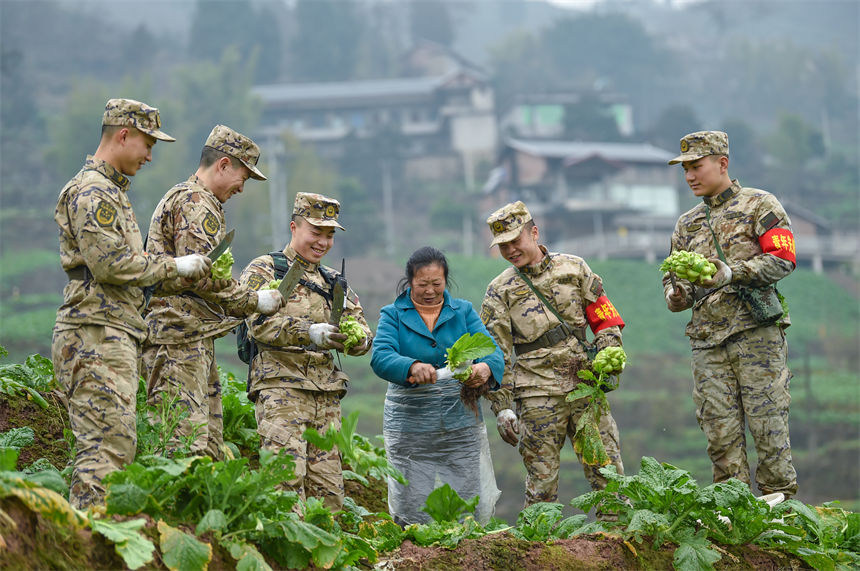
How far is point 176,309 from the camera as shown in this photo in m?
6.08

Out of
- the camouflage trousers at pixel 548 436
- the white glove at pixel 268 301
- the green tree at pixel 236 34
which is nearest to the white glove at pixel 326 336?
the white glove at pixel 268 301

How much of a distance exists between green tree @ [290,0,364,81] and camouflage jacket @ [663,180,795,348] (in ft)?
261

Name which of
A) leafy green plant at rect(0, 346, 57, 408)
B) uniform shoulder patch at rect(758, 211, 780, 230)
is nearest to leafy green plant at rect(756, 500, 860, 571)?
uniform shoulder patch at rect(758, 211, 780, 230)

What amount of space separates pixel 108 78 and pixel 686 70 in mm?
54030

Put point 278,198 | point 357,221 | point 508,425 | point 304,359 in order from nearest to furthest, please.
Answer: point 304,359, point 508,425, point 278,198, point 357,221

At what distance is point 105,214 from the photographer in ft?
17.0

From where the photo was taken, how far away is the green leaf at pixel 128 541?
4184mm

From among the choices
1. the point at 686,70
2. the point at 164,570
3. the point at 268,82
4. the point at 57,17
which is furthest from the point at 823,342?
the point at 57,17

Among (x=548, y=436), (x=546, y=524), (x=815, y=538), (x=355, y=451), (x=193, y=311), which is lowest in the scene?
(x=815, y=538)

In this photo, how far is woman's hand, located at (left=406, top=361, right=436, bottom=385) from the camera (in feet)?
20.8

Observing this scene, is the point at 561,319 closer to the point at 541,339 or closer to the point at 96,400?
the point at 541,339

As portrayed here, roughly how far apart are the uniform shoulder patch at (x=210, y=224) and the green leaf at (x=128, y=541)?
215 cm

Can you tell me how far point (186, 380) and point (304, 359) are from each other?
74cm

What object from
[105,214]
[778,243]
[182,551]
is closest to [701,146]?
[778,243]
